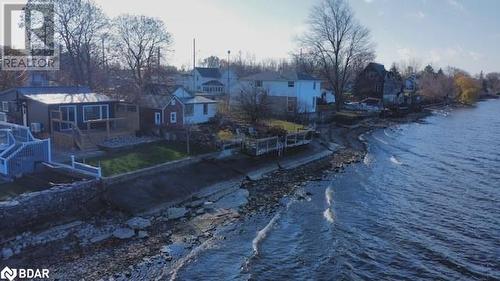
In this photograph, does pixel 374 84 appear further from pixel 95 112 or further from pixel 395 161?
pixel 95 112

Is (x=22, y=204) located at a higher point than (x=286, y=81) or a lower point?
lower

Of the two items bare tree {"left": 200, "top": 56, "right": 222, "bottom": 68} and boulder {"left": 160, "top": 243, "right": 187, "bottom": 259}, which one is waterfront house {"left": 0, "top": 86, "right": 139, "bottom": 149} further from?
bare tree {"left": 200, "top": 56, "right": 222, "bottom": 68}

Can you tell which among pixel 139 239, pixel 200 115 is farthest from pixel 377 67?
pixel 139 239

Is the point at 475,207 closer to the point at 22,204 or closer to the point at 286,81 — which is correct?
the point at 22,204

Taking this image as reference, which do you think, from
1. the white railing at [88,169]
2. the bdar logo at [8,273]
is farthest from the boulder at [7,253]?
the white railing at [88,169]

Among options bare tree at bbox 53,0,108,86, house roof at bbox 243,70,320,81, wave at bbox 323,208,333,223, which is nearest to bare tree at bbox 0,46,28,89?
bare tree at bbox 53,0,108,86

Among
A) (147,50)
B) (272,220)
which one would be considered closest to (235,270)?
(272,220)

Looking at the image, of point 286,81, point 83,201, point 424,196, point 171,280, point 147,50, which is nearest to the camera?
point 171,280
